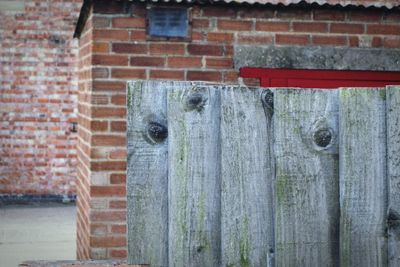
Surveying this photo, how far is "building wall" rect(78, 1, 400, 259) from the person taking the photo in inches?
170

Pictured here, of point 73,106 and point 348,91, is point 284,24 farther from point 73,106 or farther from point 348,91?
point 73,106

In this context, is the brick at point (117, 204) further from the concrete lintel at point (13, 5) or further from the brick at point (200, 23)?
the concrete lintel at point (13, 5)

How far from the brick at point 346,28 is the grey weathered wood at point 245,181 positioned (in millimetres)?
3408

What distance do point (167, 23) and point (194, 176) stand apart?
10.2 feet

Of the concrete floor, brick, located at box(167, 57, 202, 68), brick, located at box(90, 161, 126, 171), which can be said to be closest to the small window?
brick, located at box(167, 57, 202, 68)

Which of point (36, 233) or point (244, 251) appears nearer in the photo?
point (244, 251)

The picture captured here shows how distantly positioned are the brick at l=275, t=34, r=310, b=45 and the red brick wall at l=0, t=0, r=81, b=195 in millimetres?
6650

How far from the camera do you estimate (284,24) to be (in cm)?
461

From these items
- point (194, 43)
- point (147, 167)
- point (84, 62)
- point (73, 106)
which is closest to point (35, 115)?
point (73, 106)

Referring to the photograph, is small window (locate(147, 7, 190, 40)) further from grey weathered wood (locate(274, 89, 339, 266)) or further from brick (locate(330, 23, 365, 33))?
grey weathered wood (locate(274, 89, 339, 266))

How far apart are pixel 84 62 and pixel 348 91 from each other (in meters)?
3.78

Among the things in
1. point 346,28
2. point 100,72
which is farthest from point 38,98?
point 346,28

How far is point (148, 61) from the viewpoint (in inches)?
173

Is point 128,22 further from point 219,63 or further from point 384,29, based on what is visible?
point 384,29
